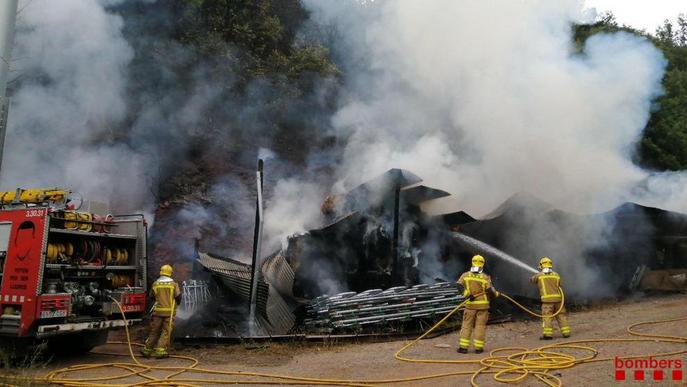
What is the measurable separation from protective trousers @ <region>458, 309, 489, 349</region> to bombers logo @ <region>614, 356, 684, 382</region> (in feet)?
5.71

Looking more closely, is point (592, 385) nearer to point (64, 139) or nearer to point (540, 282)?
point (540, 282)

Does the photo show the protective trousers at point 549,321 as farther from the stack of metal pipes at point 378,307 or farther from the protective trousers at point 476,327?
the stack of metal pipes at point 378,307

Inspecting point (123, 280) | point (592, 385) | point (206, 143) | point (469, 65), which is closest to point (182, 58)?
point (206, 143)

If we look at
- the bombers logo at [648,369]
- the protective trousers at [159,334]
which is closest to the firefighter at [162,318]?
the protective trousers at [159,334]

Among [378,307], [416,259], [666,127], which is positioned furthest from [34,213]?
[666,127]

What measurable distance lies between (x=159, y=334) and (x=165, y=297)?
1.71 ft

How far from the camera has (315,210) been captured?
12.2m

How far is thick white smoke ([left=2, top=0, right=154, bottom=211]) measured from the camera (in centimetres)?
1299

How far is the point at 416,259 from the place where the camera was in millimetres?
10750

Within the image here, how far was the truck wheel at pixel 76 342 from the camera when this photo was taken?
763 centimetres

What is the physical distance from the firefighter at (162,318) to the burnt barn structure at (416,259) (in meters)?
1.11

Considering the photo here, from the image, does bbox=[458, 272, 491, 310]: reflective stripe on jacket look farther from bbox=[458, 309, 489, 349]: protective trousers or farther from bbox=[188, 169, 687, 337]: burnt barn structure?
bbox=[188, 169, 687, 337]: burnt barn structure

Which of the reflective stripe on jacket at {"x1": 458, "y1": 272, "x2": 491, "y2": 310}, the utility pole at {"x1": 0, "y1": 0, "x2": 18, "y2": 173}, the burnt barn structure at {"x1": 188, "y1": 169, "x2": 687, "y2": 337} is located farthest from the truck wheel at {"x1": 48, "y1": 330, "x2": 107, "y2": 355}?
the reflective stripe on jacket at {"x1": 458, "y1": 272, "x2": 491, "y2": 310}

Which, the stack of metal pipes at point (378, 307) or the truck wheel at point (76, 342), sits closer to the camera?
the truck wheel at point (76, 342)
